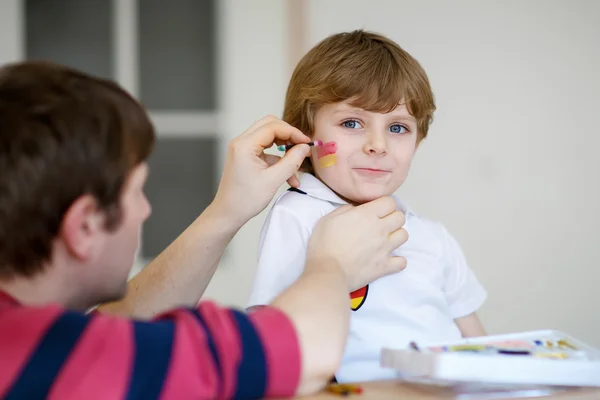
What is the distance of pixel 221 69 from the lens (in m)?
2.51

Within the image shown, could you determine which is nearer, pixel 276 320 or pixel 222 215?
pixel 276 320

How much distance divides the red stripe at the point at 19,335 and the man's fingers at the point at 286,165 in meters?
0.55

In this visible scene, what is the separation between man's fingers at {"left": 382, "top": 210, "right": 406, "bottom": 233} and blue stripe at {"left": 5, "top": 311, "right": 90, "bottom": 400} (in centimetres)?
59

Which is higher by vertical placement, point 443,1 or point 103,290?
point 443,1

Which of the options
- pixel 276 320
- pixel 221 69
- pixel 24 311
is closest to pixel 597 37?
pixel 221 69

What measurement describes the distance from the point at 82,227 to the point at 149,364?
0.17 metres

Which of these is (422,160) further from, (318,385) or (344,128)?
(318,385)

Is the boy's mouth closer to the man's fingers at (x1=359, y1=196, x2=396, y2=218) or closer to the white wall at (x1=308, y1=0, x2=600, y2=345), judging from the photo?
the man's fingers at (x1=359, y1=196, x2=396, y2=218)

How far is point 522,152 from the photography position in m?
2.53

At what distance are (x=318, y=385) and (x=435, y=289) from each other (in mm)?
563

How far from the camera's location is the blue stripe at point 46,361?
2.14 ft

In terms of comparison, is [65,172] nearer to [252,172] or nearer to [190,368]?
[190,368]

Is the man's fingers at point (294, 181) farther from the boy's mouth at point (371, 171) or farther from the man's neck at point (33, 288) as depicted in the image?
the man's neck at point (33, 288)

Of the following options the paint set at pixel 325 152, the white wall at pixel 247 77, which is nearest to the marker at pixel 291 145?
the paint set at pixel 325 152
